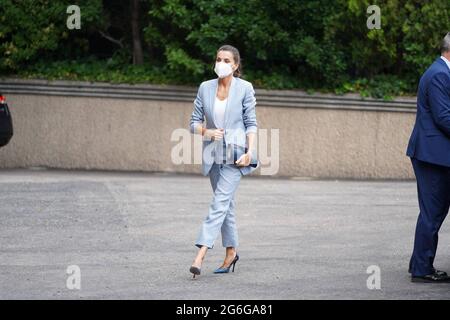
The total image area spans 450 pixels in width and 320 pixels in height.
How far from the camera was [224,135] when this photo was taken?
9258 mm

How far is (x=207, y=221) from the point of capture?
923 cm

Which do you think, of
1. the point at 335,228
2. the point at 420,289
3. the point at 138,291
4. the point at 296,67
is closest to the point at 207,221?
the point at 138,291

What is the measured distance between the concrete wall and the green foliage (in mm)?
266

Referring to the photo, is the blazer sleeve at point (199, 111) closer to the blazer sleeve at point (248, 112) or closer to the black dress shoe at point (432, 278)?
the blazer sleeve at point (248, 112)

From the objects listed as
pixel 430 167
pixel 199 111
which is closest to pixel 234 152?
pixel 199 111

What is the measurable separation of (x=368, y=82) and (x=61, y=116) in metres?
4.53

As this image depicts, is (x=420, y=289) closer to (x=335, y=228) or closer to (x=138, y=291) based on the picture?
(x=138, y=291)

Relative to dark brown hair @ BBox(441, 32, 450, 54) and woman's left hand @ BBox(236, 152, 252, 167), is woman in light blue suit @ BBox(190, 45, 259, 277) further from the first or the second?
dark brown hair @ BBox(441, 32, 450, 54)

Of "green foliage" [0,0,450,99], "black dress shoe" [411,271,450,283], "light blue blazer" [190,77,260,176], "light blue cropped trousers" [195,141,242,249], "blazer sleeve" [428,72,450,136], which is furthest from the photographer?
"green foliage" [0,0,450,99]

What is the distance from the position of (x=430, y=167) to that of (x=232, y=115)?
154cm

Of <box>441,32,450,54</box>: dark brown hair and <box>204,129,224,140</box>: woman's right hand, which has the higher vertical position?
<box>441,32,450,54</box>: dark brown hair

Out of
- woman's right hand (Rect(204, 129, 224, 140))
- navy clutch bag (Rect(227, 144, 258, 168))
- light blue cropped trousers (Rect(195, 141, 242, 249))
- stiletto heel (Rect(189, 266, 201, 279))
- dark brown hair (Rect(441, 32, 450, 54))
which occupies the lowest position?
stiletto heel (Rect(189, 266, 201, 279))

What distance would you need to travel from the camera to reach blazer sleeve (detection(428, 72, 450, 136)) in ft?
29.3

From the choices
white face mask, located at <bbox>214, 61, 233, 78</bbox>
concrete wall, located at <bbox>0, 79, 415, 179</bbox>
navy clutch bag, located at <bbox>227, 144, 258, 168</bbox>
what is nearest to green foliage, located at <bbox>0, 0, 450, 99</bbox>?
concrete wall, located at <bbox>0, 79, 415, 179</bbox>
